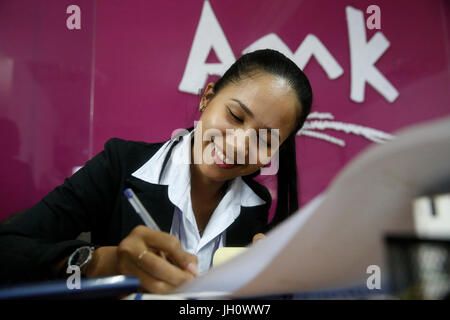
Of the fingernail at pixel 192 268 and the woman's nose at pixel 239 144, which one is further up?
the woman's nose at pixel 239 144

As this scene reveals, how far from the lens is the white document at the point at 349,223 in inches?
5.7

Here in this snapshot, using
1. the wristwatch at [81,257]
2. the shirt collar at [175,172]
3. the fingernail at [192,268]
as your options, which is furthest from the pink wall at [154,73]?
the fingernail at [192,268]

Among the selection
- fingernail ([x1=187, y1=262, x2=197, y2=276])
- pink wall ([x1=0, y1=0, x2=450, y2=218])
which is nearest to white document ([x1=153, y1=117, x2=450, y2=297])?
fingernail ([x1=187, y1=262, x2=197, y2=276])

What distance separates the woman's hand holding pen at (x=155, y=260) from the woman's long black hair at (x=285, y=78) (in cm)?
37

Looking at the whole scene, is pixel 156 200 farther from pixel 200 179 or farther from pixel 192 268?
pixel 192 268

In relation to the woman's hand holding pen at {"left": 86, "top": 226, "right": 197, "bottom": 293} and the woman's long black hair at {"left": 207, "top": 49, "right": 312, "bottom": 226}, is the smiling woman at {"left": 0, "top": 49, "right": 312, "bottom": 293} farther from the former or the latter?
the woman's hand holding pen at {"left": 86, "top": 226, "right": 197, "bottom": 293}

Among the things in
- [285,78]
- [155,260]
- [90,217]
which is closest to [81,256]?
[155,260]

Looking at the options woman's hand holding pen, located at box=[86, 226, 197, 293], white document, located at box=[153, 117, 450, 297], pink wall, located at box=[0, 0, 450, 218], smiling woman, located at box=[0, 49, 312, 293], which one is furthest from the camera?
pink wall, located at box=[0, 0, 450, 218]

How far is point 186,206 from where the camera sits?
0.58 m

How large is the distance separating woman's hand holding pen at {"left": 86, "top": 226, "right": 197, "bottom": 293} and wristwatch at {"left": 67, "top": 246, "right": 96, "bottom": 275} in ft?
0.16

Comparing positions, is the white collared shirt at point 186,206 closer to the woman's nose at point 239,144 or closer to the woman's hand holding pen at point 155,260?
the woman's nose at point 239,144

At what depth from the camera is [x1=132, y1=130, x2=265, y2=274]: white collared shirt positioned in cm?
57
